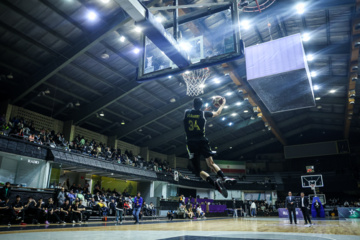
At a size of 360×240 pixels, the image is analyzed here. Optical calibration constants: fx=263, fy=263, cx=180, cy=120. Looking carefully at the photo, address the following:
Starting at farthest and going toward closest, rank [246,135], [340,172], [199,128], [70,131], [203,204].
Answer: [246,135] → [340,172] → [203,204] → [70,131] → [199,128]

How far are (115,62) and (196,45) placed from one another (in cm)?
1124

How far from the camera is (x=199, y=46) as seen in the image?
7.41m

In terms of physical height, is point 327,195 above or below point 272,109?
below

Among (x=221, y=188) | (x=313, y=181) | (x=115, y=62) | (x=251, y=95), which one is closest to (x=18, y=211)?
(x=221, y=188)

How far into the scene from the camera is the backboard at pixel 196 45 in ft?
22.5

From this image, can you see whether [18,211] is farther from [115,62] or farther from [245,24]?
[245,24]

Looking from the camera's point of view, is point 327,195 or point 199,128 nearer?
point 199,128

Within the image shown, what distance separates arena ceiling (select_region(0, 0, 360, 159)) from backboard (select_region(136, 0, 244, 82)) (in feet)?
1.08

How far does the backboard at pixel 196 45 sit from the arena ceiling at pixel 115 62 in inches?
13.0

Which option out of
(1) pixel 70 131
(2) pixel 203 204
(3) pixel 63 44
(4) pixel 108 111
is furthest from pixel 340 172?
(3) pixel 63 44

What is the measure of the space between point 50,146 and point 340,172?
3303 cm

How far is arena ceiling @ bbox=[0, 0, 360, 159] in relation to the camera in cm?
1342

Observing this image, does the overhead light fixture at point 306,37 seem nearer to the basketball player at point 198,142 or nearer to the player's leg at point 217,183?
the basketball player at point 198,142

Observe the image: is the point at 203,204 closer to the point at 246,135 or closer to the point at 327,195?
the point at 246,135
